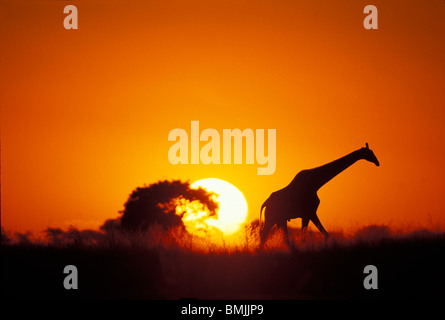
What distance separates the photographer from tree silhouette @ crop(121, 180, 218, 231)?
43.0 m

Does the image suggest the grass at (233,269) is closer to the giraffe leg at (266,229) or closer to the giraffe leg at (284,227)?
the giraffe leg at (284,227)

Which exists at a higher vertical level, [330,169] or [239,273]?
[330,169]

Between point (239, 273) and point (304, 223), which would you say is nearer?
point (239, 273)

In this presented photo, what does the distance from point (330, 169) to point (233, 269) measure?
5.84 metres

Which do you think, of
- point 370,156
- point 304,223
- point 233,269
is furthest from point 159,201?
point 233,269

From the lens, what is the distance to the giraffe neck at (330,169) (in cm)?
1833

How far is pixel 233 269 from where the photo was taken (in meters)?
14.1

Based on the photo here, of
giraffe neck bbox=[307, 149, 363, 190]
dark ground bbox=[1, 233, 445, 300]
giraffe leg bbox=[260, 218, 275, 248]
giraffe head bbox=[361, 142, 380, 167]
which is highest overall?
giraffe head bbox=[361, 142, 380, 167]

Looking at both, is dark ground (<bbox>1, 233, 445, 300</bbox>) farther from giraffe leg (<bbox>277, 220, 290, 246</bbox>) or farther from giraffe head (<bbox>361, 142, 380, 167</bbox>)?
giraffe head (<bbox>361, 142, 380, 167</bbox>)

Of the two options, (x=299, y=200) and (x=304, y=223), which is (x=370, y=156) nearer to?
(x=299, y=200)

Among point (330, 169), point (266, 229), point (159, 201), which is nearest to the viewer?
point (266, 229)

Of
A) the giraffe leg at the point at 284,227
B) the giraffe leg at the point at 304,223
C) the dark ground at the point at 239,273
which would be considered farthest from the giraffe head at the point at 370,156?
the dark ground at the point at 239,273

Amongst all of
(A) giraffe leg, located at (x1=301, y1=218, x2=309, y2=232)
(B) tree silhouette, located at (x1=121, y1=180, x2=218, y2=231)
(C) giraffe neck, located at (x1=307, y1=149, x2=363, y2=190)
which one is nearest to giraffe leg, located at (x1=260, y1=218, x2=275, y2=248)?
(A) giraffe leg, located at (x1=301, y1=218, x2=309, y2=232)
